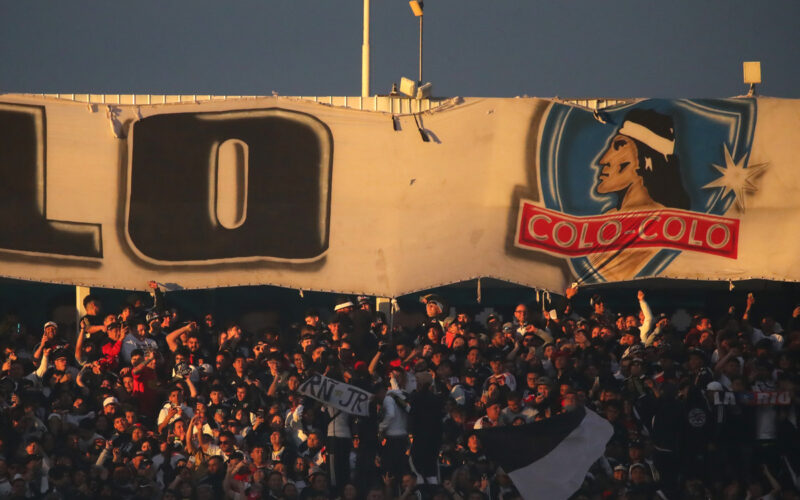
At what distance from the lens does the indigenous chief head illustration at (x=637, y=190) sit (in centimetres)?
1778

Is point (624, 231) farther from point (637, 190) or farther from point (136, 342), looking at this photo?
point (136, 342)

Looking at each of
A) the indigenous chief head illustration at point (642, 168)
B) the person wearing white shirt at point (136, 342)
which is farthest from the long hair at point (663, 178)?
the person wearing white shirt at point (136, 342)

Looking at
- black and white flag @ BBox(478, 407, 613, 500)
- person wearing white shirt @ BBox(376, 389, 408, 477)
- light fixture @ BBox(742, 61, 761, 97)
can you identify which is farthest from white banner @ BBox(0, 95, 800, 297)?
black and white flag @ BBox(478, 407, 613, 500)

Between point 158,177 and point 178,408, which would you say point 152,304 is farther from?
point 178,408

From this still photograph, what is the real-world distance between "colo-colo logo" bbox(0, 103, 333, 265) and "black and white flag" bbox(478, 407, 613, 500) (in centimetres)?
471

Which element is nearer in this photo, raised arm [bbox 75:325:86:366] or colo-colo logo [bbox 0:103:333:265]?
raised arm [bbox 75:325:86:366]

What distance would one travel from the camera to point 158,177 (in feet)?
59.8

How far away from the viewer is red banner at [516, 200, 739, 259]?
17.8 metres

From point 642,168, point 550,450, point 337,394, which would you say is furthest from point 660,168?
point 337,394

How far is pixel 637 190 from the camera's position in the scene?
17828 millimetres

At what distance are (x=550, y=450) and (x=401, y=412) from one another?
1.75 meters

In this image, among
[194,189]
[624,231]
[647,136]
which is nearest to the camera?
[624,231]

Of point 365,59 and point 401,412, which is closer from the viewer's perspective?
point 401,412

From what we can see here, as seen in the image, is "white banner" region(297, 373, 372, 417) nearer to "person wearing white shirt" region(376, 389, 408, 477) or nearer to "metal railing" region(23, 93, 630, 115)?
"person wearing white shirt" region(376, 389, 408, 477)
